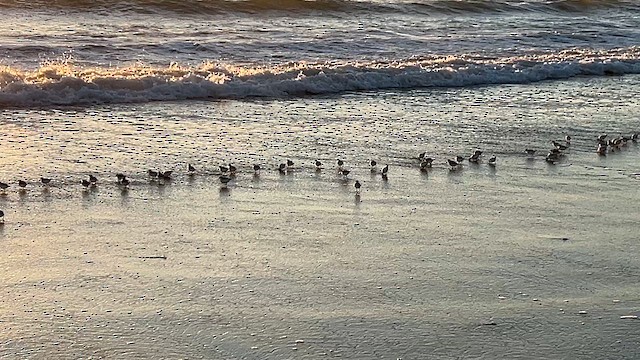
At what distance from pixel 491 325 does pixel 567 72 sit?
14151 mm

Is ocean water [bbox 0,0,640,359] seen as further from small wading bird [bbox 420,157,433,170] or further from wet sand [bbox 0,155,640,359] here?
small wading bird [bbox 420,157,433,170]

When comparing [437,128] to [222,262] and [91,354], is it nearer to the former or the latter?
[222,262]

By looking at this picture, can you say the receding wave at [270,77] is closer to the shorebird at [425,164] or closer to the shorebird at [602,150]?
the shorebird at [425,164]

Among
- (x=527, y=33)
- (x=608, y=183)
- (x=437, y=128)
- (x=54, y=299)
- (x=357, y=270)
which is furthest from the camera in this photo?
(x=527, y=33)

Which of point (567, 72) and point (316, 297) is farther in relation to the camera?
point (567, 72)

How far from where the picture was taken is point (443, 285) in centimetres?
706

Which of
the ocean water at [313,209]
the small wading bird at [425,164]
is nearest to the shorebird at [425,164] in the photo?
Result: the small wading bird at [425,164]

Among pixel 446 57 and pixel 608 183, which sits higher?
pixel 446 57

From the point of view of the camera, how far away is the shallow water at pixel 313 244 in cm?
617

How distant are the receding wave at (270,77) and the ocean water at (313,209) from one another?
0.06 metres

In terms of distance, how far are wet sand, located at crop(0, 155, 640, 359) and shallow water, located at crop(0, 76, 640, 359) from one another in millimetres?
19

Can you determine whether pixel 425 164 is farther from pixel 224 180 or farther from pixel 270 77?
pixel 270 77

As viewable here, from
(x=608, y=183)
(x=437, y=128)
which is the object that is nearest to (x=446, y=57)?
(x=437, y=128)

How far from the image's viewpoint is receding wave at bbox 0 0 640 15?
2680 centimetres
